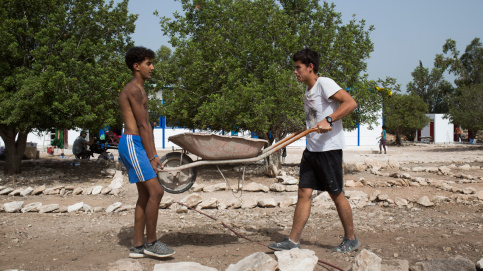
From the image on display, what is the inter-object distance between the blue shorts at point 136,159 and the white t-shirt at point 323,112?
1.49 m

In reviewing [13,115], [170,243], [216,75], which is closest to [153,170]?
[170,243]

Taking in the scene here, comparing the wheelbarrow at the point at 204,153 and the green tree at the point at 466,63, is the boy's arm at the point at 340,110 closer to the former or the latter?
the wheelbarrow at the point at 204,153

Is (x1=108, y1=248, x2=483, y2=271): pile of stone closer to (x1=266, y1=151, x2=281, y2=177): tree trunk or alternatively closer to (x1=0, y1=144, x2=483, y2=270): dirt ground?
(x1=0, y1=144, x2=483, y2=270): dirt ground

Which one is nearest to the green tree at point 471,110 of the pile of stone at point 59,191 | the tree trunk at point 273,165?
the tree trunk at point 273,165

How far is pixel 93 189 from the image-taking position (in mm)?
8227

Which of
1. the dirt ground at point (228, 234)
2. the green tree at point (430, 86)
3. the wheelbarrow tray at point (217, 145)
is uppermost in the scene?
the green tree at point (430, 86)

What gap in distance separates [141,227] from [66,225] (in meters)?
2.00

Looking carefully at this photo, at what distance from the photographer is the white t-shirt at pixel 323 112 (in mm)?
3791

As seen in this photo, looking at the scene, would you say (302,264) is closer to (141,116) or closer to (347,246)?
(347,246)

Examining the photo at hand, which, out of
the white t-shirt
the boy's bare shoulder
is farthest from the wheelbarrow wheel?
the white t-shirt

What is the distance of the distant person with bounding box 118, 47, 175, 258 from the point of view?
358 cm

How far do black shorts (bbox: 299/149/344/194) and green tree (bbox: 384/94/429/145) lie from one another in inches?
1056

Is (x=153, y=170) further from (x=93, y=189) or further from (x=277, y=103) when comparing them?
(x=277, y=103)

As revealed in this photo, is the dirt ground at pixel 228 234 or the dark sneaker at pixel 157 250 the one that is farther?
the dirt ground at pixel 228 234
